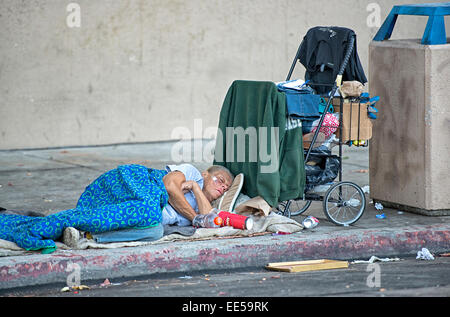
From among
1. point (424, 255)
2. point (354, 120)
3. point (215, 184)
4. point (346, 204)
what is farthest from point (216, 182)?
point (424, 255)

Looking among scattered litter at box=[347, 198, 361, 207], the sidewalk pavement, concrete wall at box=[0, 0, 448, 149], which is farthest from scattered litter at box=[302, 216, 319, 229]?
concrete wall at box=[0, 0, 448, 149]

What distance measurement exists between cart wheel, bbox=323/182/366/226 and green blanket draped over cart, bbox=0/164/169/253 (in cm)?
137

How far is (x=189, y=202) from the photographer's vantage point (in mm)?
6844

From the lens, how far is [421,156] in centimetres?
726

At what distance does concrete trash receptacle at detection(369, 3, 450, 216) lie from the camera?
282 inches

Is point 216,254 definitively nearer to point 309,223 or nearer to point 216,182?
point 216,182

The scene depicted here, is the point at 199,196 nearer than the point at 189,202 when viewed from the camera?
Yes

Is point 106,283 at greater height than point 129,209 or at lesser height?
lesser

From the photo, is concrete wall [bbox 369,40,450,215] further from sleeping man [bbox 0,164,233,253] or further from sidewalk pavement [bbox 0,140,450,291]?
sleeping man [bbox 0,164,233,253]

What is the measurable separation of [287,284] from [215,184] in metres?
1.59

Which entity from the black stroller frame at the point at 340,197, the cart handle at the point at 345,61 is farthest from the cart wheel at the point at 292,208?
the cart handle at the point at 345,61

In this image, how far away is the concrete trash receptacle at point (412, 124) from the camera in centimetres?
716

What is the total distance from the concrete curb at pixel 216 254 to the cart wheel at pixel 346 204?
29cm
